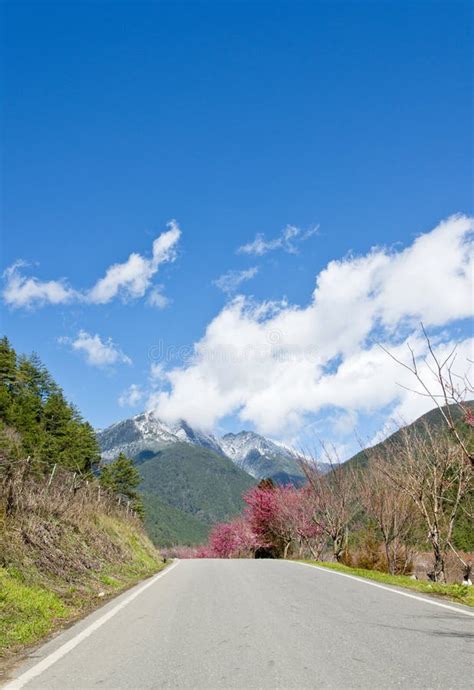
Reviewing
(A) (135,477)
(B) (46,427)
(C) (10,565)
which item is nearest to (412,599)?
(C) (10,565)

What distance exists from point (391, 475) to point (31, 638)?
47.3ft

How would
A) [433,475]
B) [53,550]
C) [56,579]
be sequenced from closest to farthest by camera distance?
[56,579] < [53,550] < [433,475]

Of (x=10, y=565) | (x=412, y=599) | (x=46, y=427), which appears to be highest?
(x=46, y=427)

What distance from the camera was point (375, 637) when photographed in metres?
5.50

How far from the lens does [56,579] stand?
9.45 m

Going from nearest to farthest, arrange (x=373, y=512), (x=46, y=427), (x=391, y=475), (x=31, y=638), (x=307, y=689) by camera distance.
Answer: (x=307, y=689) → (x=31, y=638) → (x=391, y=475) → (x=373, y=512) → (x=46, y=427)

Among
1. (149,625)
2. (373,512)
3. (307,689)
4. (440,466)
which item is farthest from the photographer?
(373,512)

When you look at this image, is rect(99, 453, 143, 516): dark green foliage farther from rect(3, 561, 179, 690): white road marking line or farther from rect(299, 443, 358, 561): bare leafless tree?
rect(3, 561, 179, 690): white road marking line

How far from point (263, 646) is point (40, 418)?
2151 inches

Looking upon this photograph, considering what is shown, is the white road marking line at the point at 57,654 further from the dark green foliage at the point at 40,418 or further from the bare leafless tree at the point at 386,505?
the dark green foliage at the point at 40,418

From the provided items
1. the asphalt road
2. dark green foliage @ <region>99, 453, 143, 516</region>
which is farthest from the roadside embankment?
dark green foliage @ <region>99, 453, 143, 516</region>

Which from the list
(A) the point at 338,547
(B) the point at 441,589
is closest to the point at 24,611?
(B) the point at 441,589

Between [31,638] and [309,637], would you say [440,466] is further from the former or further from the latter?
[31,638]

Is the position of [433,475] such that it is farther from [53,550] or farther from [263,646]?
[263,646]
